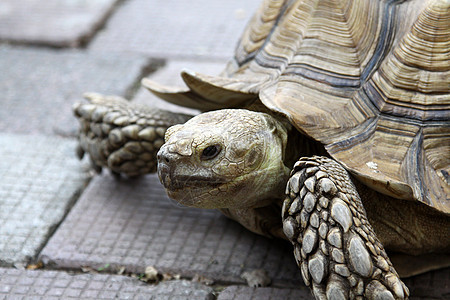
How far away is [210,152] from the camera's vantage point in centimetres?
205

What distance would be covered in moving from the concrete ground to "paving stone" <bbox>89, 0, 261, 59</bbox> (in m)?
0.01

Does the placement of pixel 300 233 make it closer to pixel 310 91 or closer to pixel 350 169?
pixel 350 169

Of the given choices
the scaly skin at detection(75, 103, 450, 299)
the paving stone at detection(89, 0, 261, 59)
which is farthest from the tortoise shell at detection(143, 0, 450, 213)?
the paving stone at detection(89, 0, 261, 59)

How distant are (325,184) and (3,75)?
2.60m

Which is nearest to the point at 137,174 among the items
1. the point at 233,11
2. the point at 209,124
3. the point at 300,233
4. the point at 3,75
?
the point at 209,124

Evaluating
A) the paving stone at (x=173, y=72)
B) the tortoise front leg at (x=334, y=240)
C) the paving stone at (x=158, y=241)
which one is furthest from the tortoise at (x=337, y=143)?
the paving stone at (x=173, y=72)

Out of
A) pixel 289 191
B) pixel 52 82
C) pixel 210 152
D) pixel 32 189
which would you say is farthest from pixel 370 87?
pixel 52 82

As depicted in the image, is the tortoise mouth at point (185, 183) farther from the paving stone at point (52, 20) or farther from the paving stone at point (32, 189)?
the paving stone at point (52, 20)

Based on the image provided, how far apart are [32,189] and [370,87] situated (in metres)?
1.52

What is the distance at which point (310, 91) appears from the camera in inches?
90.6

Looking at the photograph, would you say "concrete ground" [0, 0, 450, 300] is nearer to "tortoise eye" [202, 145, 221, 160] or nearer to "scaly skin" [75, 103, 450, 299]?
"scaly skin" [75, 103, 450, 299]

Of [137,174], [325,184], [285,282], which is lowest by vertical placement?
[137,174]

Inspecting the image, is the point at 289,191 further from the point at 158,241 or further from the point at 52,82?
the point at 52,82

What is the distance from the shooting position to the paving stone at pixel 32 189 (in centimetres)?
264
